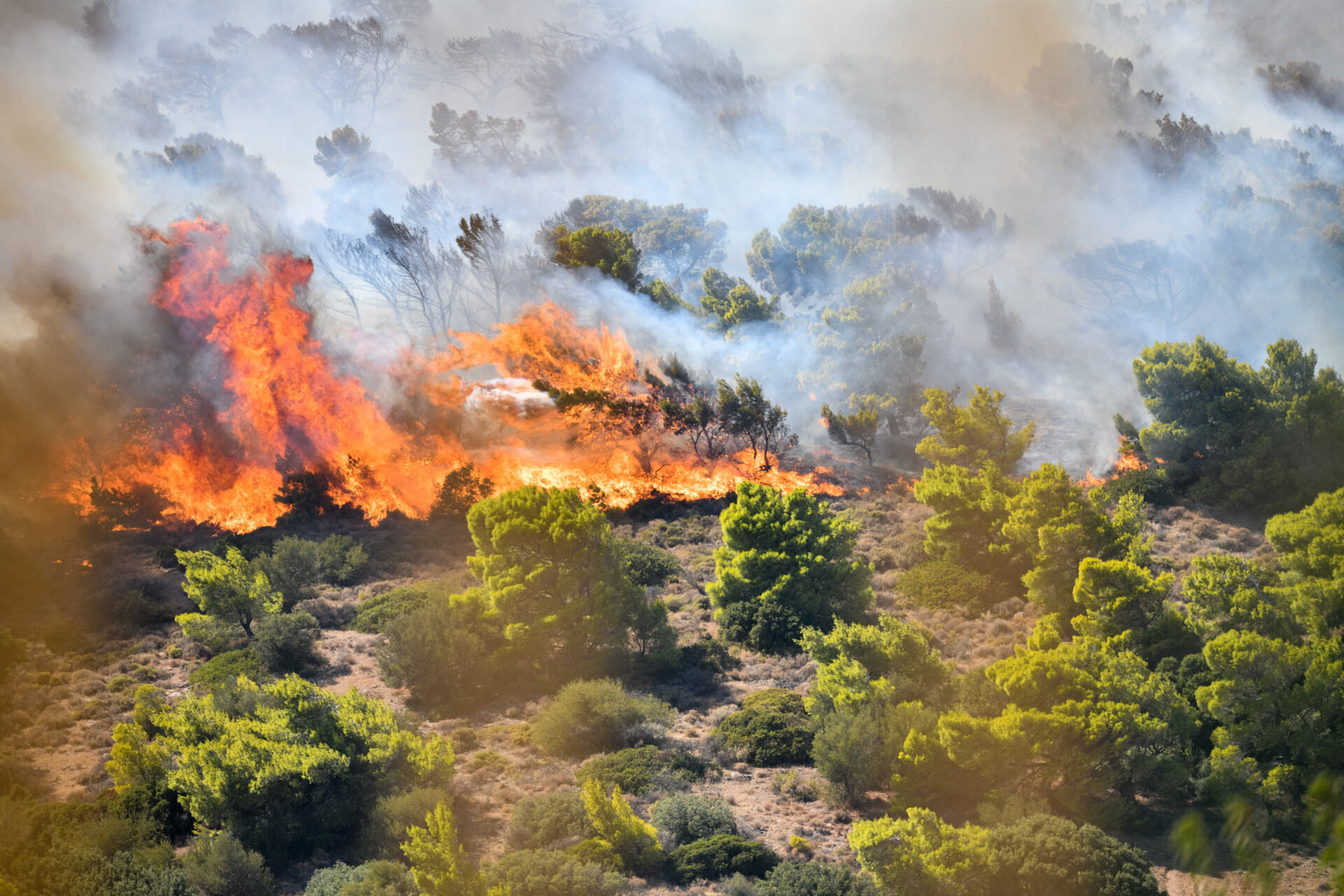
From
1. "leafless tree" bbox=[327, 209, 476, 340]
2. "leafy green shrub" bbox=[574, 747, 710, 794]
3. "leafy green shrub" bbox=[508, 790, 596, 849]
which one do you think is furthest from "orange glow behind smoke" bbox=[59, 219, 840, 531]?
"leafy green shrub" bbox=[508, 790, 596, 849]

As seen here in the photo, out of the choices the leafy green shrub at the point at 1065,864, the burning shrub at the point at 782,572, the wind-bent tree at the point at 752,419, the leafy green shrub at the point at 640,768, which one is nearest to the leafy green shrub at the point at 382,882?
the leafy green shrub at the point at 640,768

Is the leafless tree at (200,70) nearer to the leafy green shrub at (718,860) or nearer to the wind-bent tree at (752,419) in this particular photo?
the wind-bent tree at (752,419)

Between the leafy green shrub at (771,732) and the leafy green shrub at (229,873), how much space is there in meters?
12.9

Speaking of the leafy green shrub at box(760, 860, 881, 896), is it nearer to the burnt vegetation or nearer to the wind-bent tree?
the burnt vegetation

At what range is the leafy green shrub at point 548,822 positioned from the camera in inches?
860

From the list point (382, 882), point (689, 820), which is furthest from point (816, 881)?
point (382, 882)

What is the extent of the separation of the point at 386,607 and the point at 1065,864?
26.4m

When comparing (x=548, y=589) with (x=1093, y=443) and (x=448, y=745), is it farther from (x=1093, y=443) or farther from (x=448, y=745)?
(x=1093, y=443)

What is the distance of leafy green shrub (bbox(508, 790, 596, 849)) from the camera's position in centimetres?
2184

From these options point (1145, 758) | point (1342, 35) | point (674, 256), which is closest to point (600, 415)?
point (1145, 758)

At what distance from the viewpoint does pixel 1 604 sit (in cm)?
3684

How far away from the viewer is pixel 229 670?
31.6m

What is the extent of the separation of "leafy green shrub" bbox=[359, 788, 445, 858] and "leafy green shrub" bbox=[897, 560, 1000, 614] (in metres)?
21.1

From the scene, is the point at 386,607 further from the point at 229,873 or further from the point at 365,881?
the point at 365,881
